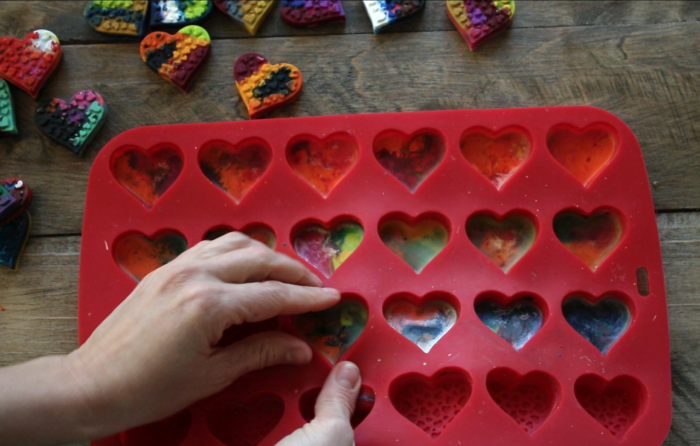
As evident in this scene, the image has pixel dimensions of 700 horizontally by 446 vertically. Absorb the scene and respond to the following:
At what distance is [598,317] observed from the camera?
1090 mm

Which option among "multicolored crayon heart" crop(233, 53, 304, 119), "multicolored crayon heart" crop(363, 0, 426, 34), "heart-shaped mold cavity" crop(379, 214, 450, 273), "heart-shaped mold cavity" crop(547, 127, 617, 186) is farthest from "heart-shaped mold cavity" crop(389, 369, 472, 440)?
"multicolored crayon heart" crop(363, 0, 426, 34)

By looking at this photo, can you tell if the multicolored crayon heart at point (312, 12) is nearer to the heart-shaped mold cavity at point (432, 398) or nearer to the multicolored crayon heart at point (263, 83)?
the multicolored crayon heart at point (263, 83)

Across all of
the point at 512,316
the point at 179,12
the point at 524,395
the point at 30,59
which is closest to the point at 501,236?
the point at 512,316

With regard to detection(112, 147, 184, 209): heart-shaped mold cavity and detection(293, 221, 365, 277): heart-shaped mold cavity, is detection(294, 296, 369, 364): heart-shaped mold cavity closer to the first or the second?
detection(293, 221, 365, 277): heart-shaped mold cavity

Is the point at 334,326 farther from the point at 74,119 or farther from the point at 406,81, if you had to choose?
the point at 74,119

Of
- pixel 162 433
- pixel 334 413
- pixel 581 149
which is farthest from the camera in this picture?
pixel 581 149

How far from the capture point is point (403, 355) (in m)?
1.02

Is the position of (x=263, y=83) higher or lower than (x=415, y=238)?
higher

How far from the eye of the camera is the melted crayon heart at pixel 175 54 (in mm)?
1175

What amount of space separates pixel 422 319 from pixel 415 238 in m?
0.17

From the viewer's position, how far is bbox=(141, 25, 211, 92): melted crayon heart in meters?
1.17

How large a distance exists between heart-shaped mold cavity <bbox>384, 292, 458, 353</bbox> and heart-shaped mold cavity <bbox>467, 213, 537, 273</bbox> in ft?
0.48

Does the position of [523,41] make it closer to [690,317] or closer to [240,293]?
[690,317]

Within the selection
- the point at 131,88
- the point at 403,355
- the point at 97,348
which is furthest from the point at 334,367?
the point at 131,88
